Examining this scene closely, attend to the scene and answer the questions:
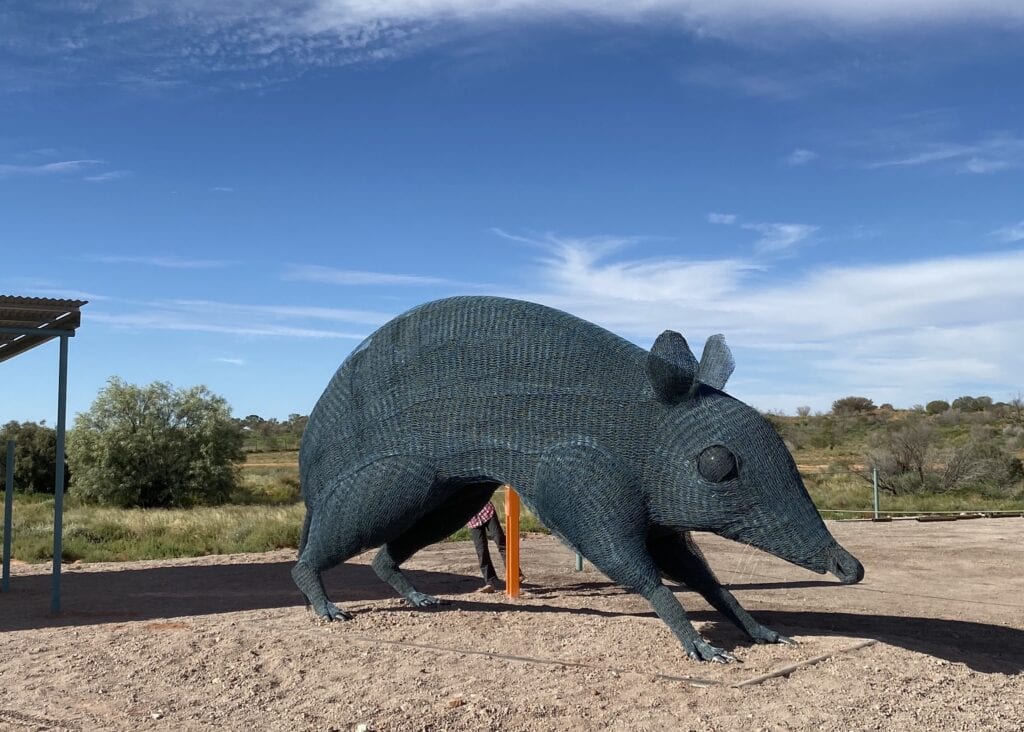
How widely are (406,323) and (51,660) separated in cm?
375

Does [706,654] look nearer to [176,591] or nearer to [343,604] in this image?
[343,604]

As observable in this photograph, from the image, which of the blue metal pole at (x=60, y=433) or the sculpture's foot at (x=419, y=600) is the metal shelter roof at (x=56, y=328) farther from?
the sculpture's foot at (x=419, y=600)

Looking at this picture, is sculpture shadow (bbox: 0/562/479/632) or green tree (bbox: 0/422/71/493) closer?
sculpture shadow (bbox: 0/562/479/632)

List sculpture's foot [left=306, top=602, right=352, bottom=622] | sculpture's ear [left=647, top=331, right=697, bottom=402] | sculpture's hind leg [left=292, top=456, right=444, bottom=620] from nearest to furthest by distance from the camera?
sculpture's ear [left=647, top=331, right=697, bottom=402] → sculpture's hind leg [left=292, top=456, right=444, bottom=620] → sculpture's foot [left=306, top=602, right=352, bottom=622]

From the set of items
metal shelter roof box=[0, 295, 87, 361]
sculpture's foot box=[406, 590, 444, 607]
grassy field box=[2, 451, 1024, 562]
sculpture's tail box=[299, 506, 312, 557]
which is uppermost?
metal shelter roof box=[0, 295, 87, 361]

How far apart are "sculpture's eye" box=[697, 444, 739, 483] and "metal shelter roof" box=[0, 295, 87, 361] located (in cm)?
668

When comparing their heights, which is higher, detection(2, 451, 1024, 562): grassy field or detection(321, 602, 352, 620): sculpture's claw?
detection(2, 451, 1024, 562): grassy field

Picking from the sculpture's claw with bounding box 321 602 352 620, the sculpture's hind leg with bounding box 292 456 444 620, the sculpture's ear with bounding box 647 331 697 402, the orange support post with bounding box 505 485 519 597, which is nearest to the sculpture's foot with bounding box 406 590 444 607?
the sculpture's claw with bounding box 321 602 352 620

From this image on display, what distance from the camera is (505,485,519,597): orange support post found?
988 centimetres

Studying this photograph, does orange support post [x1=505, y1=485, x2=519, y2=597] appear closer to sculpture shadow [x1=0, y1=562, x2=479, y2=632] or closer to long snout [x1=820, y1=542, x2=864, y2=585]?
sculpture shadow [x1=0, y1=562, x2=479, y2=632]

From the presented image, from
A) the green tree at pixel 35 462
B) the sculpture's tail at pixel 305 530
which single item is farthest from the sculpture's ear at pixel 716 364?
the green tree at pixel 35 462

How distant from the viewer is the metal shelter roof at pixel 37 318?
958 cm

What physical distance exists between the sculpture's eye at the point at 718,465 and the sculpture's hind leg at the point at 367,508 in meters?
2.13

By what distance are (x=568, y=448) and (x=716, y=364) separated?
129cm
